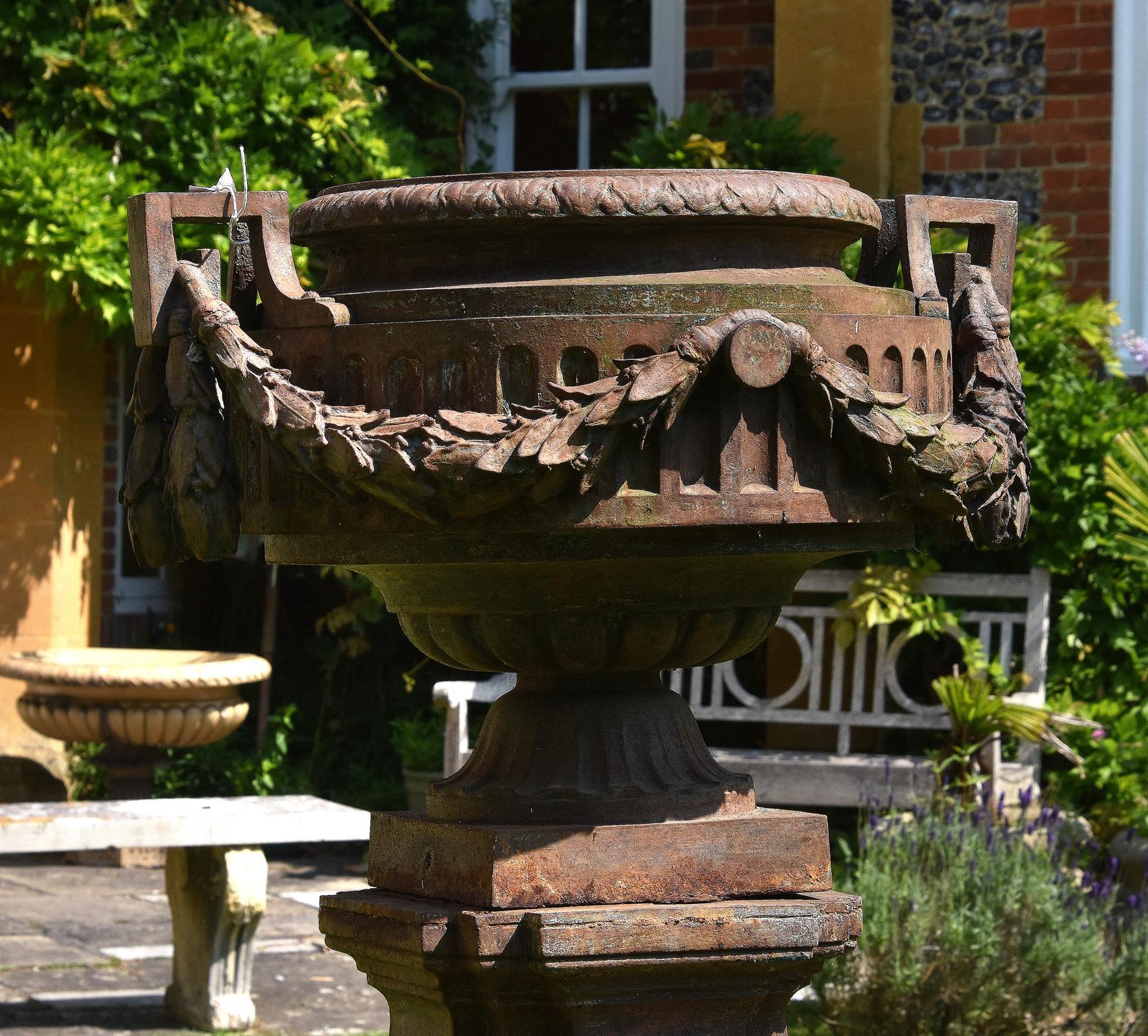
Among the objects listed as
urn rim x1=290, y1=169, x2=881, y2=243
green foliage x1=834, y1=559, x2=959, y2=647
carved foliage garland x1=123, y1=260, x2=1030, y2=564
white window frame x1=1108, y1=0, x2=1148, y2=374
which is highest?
white window frame x1=1108, y1=0, x2=1148, y2=374

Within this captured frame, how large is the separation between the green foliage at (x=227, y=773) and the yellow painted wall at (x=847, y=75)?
319cm

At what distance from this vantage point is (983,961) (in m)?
4.40

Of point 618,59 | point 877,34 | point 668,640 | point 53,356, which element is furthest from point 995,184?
point 668,640

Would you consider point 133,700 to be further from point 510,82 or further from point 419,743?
point 510,82

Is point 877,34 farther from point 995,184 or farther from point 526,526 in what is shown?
point 526,526

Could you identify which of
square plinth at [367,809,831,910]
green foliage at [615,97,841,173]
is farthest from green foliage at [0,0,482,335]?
square plinth at [367,809,831,910]

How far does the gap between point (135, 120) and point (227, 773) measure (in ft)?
8.39

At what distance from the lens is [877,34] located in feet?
23.1

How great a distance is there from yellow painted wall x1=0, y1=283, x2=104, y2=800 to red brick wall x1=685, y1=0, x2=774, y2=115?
2704 millimetres

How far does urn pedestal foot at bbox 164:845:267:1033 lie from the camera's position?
16.8ft

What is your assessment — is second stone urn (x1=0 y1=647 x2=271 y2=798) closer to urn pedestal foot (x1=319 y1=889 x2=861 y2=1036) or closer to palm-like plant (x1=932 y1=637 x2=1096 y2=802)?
palm-like plant (x1=932 y1=637 x2=1096 y2=802)

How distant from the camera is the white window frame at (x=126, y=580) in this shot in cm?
776

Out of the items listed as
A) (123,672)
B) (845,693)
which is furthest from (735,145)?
(123,672)

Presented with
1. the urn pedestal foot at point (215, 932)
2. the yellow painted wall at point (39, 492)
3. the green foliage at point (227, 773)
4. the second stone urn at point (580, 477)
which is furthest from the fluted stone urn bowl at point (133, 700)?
the second stone urn at point (580, 477)
